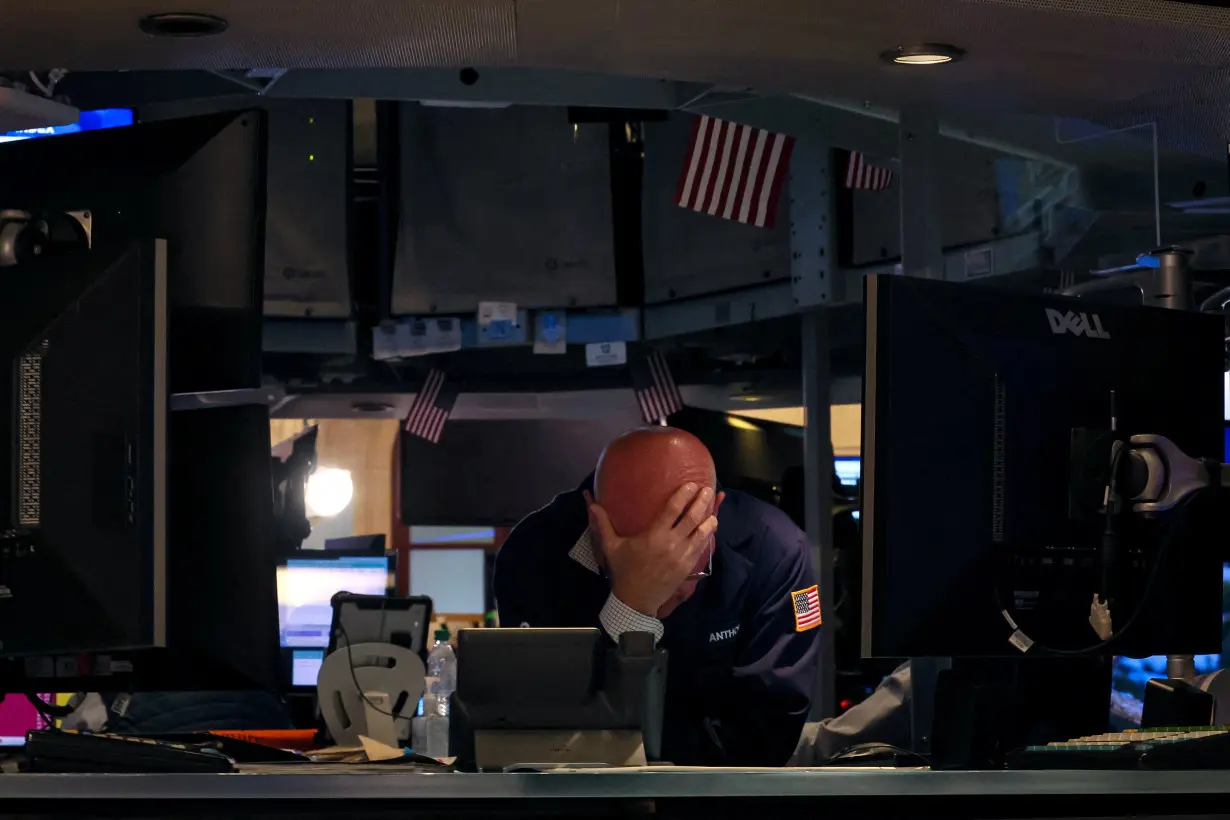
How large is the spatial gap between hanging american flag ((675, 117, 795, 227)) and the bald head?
364cm

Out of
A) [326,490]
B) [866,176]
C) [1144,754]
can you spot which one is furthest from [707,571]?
[326,490]

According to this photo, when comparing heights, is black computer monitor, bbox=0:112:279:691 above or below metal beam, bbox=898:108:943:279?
below

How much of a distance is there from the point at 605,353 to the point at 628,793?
20.2 feet

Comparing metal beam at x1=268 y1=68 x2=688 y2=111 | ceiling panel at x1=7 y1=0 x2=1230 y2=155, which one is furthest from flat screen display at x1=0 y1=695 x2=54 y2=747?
ceiling panel at x1=7 y1=0 x2=1230 y2=155

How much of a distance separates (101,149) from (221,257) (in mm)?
274

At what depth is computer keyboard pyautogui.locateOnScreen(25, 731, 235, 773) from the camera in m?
2.14

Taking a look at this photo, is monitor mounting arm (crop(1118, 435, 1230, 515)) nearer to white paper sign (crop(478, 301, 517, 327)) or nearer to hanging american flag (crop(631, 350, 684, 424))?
white paper sign (crop(478, 301, 517, 327))

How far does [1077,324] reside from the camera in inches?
99.8

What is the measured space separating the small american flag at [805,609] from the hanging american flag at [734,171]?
347cm

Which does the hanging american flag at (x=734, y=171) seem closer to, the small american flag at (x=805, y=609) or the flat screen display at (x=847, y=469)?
the flat screen display at (x=847, y=469)

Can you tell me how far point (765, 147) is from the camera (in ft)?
22.5

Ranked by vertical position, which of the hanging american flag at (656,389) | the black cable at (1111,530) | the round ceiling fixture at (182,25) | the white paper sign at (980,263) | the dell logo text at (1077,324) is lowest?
the black cable at (1111,530)

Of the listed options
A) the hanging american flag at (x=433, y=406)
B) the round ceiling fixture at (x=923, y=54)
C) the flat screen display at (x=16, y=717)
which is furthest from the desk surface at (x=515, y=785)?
the hanging american flag at (x=433, y=406)

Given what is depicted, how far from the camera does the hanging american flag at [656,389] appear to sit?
28.3ft
